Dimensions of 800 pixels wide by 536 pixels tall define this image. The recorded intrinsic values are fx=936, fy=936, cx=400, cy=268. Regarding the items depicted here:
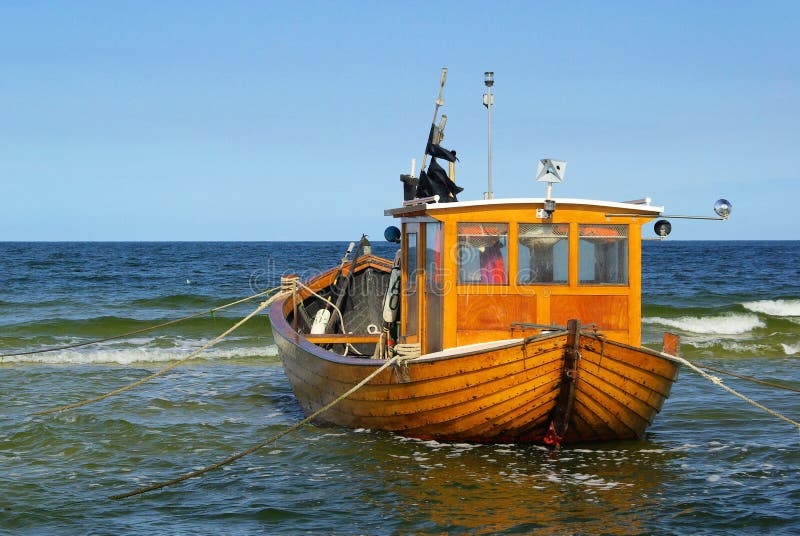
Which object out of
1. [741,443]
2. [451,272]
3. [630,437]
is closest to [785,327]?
[741,443]

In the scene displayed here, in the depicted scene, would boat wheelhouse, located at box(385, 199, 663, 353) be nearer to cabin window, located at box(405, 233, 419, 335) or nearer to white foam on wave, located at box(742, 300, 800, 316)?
cabin window, located at box(405, 233, 419, 335)

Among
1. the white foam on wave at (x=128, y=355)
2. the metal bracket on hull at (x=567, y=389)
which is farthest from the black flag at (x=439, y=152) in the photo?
the white foam on wave at (x=128, y=355)

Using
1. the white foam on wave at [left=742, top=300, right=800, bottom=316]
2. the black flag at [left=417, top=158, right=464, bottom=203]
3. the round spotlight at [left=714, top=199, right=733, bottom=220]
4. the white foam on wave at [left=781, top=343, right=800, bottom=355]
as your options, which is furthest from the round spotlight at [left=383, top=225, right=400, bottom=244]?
the white foam on wave at [left=742, top=300, right=800, bottom=316]

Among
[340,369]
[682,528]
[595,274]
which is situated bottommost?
[682,528]

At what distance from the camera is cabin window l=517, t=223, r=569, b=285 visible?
9.28 metres

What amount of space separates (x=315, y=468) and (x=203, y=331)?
14.1 metres

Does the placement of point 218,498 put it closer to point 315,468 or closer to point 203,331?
point 315,468

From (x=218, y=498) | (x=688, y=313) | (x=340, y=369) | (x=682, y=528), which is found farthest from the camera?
(x=688, y=313)

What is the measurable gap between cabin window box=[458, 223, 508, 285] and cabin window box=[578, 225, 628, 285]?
77 cm

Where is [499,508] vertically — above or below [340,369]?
below

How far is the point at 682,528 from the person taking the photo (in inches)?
305

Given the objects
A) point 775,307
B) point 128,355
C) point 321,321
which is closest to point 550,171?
point 321,321

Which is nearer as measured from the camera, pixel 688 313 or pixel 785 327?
pixel 785 327

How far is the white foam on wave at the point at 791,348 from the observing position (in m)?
20.1
